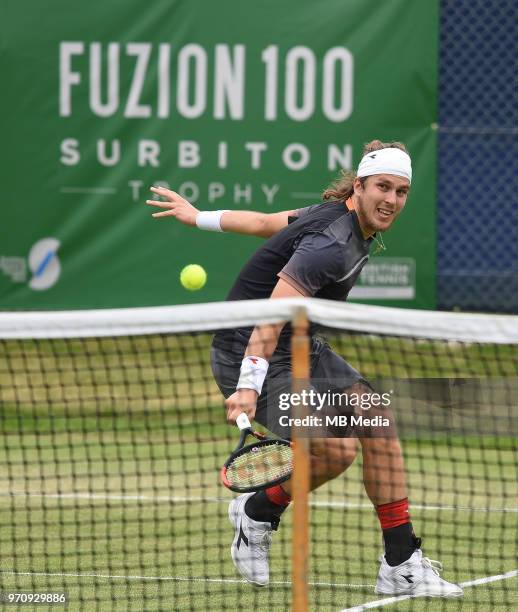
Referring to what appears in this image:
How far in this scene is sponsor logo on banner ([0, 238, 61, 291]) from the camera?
7.64 meters

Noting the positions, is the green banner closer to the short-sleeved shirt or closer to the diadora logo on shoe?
the short-sleeved shirt

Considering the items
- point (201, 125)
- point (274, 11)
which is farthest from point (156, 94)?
point (274, 11)

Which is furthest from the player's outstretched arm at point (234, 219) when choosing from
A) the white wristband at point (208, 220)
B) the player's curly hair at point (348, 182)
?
the player's curly hair at point (348, 182)

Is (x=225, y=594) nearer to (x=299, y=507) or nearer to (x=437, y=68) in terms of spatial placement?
(x=299, y=507)

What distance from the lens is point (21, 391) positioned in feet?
Result: 27.4

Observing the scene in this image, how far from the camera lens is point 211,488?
20.8 ft

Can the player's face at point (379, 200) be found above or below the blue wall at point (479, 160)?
below

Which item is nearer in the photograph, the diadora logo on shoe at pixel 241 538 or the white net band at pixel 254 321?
the white net band at pixel 254 321

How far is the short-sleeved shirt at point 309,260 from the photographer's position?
13.7ft

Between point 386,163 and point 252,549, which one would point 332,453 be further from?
point 386,163

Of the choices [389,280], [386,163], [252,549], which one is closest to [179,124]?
[389,280]

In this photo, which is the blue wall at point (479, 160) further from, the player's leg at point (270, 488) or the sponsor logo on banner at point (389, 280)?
the player's leg at point (270, 488)

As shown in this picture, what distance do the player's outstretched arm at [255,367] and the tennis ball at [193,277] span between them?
9.85 ft

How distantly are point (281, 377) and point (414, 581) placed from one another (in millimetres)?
862
